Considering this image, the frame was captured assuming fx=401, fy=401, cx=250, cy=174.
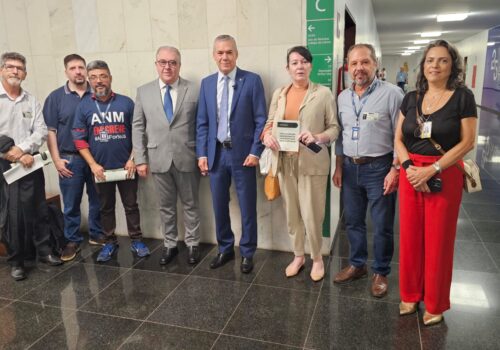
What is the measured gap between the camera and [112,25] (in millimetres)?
3723

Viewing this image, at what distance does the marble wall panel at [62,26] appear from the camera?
12.6 feet

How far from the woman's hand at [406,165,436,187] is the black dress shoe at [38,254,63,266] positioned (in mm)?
2885

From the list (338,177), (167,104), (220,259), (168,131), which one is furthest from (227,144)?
(220,259)

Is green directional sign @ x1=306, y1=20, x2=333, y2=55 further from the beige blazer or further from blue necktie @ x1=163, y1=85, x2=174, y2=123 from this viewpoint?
blue necktie @ x1=163, y1=85, x2=174, y2=123

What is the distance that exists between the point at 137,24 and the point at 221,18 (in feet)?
2.69

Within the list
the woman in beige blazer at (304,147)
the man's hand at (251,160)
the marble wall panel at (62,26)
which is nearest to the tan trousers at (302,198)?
the woman in beige blazer at (304,147)

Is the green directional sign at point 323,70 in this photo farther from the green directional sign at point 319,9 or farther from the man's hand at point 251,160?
the man's hand at point 251,160

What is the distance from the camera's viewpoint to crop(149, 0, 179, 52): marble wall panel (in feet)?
11.6

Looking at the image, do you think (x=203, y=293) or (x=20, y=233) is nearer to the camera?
(x=203, y=293)

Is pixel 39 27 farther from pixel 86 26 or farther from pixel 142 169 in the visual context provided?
pixel 142 169

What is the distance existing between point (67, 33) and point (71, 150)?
123 cm

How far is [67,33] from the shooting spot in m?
3.88

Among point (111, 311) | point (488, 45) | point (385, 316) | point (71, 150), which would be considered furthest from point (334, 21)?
point (488, 45)

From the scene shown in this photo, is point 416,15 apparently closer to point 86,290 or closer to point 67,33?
point 67,33
